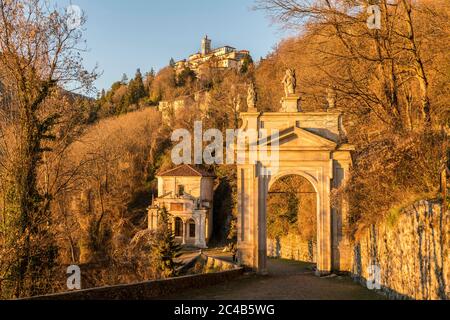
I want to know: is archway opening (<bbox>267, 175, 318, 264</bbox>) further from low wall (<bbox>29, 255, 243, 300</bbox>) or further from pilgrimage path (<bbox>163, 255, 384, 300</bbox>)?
low wall (<bbox>29, 255, 243, 300</bbox>)

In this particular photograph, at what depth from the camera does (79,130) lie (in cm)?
2062

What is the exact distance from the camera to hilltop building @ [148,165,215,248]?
141ft

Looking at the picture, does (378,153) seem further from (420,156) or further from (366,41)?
(366,41)

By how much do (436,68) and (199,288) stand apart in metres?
13.2

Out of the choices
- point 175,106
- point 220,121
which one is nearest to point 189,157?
point 220,121

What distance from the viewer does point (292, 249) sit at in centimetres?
3117

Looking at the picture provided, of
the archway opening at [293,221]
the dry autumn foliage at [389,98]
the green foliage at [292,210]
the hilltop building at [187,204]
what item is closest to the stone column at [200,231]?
the hilltop building at [187,204]

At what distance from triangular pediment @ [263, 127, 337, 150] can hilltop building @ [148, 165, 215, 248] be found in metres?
24.1

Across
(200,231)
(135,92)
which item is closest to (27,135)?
(200,231)

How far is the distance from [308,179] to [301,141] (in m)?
1.60

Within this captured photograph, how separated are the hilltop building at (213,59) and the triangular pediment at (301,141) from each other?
2671 inches

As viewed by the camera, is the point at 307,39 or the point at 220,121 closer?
the point at 307,39

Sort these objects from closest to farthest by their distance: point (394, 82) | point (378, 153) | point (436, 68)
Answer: point (378, 153), point (394, 82), point (436, 68)

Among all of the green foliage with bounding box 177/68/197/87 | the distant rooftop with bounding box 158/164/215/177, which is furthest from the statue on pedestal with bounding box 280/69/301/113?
the green foliage with bounding box 177/68/197/87
